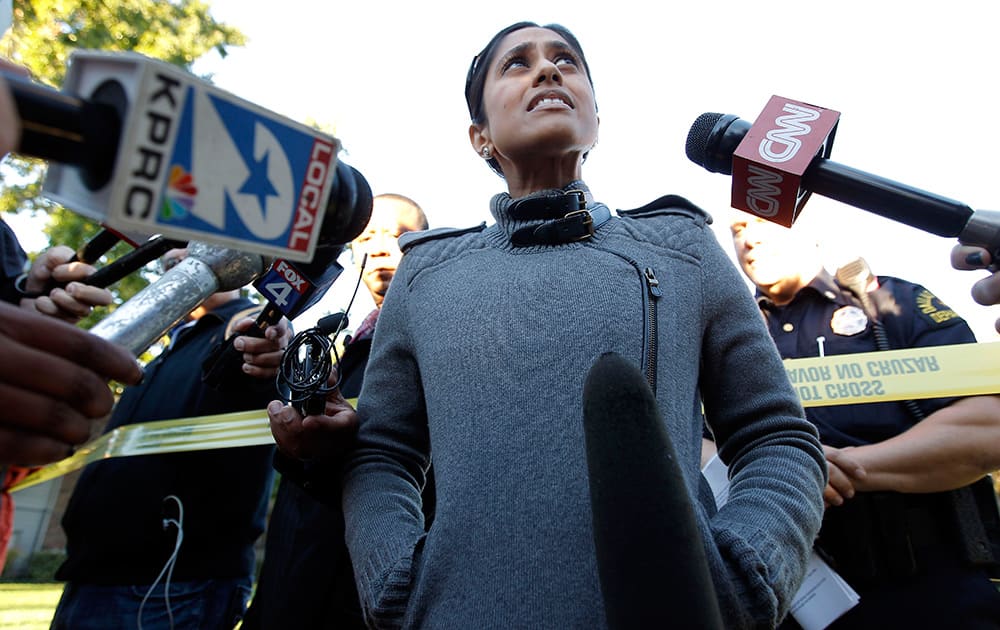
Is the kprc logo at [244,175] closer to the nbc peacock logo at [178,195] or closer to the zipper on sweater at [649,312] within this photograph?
the nbc peacock logo at [178,195]

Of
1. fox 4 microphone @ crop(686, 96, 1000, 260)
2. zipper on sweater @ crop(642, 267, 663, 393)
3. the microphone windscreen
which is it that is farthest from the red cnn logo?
zipper on sweater @ crop(642, 267, 663, 393)

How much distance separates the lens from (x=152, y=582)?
2.72 m

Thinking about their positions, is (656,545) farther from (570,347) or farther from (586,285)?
(586,285)

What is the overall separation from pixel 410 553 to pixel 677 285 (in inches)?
31.2

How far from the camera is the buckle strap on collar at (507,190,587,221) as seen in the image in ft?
5.54

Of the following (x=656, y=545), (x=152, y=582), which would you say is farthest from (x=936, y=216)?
(x=152, y=582)

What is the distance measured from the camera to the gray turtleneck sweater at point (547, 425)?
120 cm

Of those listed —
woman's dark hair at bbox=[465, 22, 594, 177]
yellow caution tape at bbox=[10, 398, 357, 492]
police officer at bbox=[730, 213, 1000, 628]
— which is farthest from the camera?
yellow caution tape at bbox=[10, 398, 357, 492]

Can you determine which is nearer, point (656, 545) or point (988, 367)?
point (656, 545)

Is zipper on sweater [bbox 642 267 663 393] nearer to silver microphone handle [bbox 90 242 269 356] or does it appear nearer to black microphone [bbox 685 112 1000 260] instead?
black microphone [bbox 685 112 1000 260]

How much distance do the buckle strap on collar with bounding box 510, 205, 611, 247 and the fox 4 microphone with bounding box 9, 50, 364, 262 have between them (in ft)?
2.56

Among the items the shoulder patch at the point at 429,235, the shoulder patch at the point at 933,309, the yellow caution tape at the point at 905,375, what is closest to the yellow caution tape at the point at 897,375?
the yellow caution tape at the point at 905,375

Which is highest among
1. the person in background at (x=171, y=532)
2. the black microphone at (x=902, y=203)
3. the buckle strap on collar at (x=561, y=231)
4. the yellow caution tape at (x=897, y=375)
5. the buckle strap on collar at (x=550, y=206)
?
the black microphone at (x=902, y=203)

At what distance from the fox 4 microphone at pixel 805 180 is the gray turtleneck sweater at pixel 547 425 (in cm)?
16
